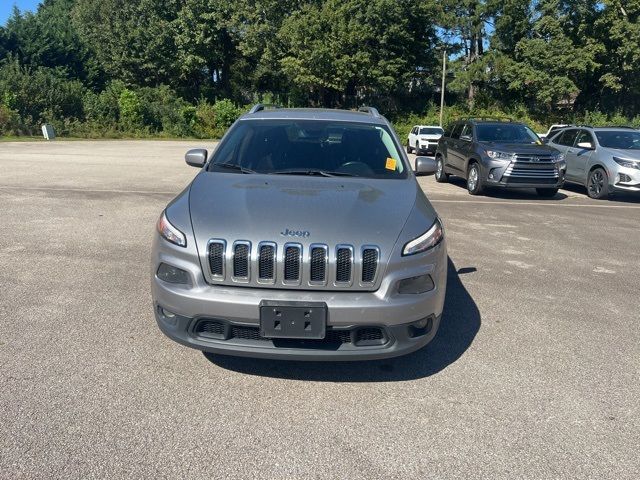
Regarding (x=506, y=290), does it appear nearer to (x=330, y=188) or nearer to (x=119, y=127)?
(x=330, y=188)

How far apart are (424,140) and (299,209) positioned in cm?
2493

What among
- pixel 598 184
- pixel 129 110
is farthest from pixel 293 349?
pixel 129 110

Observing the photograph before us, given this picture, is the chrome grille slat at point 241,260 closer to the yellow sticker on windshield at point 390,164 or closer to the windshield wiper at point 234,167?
the windshield wiper at point 234,167

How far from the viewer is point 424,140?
2758cm

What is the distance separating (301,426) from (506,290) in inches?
129

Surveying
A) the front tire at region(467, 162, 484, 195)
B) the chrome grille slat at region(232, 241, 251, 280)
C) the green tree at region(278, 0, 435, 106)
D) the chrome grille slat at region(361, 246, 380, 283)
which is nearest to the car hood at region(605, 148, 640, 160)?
the front tire at region(467, 162, 484, 195)

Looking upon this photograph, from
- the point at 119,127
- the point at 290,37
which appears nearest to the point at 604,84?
the point at 290,37

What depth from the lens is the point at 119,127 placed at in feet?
134

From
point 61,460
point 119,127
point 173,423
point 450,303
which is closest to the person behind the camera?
point 61,460

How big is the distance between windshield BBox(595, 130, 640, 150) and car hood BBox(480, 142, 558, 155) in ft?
5.17

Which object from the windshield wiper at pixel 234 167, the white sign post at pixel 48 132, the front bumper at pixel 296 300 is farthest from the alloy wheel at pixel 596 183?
the white sign post at pixel 48 132

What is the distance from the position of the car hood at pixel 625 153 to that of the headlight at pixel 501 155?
2.40 metres

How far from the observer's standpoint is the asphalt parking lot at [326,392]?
2.84m

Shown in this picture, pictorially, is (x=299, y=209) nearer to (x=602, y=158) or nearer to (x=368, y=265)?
(x=368, y=265)
